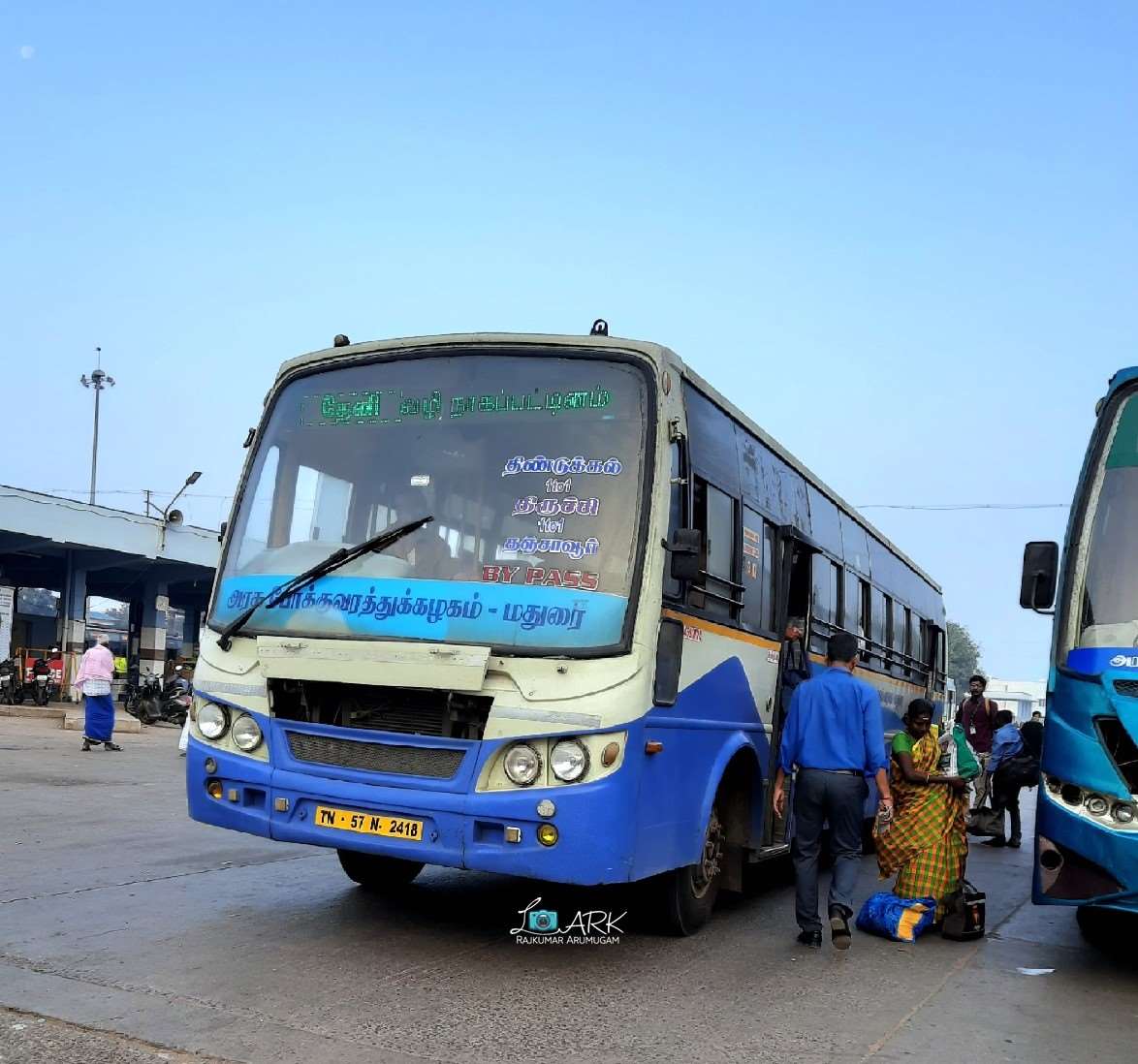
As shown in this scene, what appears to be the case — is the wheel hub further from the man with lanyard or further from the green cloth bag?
the man with lanyard

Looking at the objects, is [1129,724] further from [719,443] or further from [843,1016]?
[719,443]

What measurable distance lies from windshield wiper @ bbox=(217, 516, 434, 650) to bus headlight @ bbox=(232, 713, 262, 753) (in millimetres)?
403

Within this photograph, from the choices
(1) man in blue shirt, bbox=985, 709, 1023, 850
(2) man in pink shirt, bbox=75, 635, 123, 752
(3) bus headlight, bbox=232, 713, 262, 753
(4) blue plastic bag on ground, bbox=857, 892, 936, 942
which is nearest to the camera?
(3) bus headlight, bbox=232, 713, 262, 753

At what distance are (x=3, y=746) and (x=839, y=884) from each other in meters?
15.2

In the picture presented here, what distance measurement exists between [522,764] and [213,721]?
1892mm

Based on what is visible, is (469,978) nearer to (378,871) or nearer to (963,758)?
(378,871)

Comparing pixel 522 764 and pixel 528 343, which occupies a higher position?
pixel 528 343

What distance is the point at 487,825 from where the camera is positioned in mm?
6008

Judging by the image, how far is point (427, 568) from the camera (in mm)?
6438

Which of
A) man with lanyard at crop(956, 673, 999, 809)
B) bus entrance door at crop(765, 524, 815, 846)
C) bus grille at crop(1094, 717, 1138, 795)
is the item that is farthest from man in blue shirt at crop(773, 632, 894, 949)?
man with lanyard at crop(956, 673, 999, 809)

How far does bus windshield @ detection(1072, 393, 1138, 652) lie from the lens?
6707 millimetres

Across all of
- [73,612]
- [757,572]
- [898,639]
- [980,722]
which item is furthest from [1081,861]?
[73,612]

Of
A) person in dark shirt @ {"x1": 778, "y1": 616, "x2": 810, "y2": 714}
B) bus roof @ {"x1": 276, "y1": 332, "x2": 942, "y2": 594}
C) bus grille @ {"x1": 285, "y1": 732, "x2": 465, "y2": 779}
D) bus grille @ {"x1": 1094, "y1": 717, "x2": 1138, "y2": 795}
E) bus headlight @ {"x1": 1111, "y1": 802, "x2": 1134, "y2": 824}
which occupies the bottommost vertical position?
bus headlight @ {"x1": 1111, "y1": 802, "x2": 1134, "y2": 824}

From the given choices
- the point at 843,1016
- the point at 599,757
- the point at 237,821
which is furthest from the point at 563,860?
the point at 237,821
